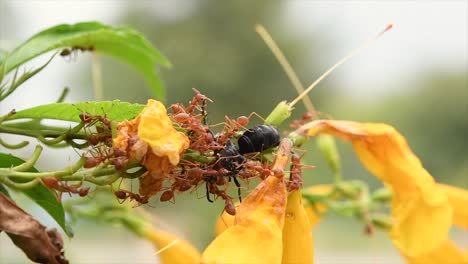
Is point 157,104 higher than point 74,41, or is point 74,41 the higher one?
point 74,41

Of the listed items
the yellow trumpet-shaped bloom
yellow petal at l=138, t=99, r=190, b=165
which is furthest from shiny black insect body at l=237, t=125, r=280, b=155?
the yellow trumpet-shaped bloom

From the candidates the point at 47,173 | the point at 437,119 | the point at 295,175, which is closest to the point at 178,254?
the point at 295,175

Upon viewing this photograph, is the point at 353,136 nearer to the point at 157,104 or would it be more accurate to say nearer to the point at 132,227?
the point at 157,104

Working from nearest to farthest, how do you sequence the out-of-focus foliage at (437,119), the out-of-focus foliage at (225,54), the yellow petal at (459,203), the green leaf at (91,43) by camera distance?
the green leaf at (91,43)
the yellow petal at (459,203)
the out-of-focus foliage at (225,54)
the out-of-focus foliage at (437,119)

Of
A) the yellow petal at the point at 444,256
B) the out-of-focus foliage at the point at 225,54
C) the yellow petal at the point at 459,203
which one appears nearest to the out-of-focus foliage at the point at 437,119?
the out-of-focus foliage at the point at 225,54

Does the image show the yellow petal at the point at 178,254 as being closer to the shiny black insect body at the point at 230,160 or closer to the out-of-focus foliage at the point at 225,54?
the shiny black insect body at the point at 230,160

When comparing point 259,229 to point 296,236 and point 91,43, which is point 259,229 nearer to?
point 296,236

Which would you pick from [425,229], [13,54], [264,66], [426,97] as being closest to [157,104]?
[13,54]
